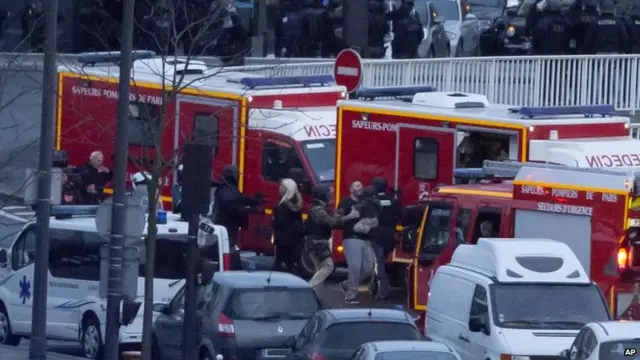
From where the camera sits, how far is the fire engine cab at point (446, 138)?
64.8 ft

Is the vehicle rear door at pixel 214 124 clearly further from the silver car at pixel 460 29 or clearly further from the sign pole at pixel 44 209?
the silver car at pixel 460 29

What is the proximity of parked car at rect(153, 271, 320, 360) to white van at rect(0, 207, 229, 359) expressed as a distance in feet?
7.17

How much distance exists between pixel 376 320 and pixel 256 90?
8795 mm

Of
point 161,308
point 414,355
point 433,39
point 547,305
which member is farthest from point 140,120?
point 433,39

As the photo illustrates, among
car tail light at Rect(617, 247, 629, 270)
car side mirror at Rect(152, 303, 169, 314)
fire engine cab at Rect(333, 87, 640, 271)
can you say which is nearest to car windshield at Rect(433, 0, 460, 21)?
fire engine cab at Rect(333, 87, 640, 271)

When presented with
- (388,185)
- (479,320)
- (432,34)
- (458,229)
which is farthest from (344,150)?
(432,34)

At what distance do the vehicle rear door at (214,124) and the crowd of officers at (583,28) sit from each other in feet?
33.0

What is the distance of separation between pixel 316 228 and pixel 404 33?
1394 centimetres

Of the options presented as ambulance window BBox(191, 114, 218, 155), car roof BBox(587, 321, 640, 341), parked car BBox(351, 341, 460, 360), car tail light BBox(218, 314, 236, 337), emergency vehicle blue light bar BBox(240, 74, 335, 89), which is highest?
emergency vehicle blue light bar BBox(240, 74, 335, 89)

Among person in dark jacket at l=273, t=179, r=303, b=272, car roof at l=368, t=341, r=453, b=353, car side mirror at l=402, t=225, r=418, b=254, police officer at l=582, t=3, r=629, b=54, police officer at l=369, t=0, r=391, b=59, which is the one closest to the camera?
car roof at l=368, t=341, r=453, b=353

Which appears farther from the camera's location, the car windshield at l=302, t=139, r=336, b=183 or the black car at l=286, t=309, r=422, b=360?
the car windshield at l=302, t=139, r=336, b=183

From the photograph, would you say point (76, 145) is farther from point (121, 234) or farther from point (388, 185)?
point (121, 234)

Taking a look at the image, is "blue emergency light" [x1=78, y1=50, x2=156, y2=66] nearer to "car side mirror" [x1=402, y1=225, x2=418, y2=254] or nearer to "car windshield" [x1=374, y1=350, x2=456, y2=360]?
"car side mirror" [x1=402, y1=225, x2=418, y2=254]

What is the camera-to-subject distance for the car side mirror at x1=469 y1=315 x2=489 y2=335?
1541cm
